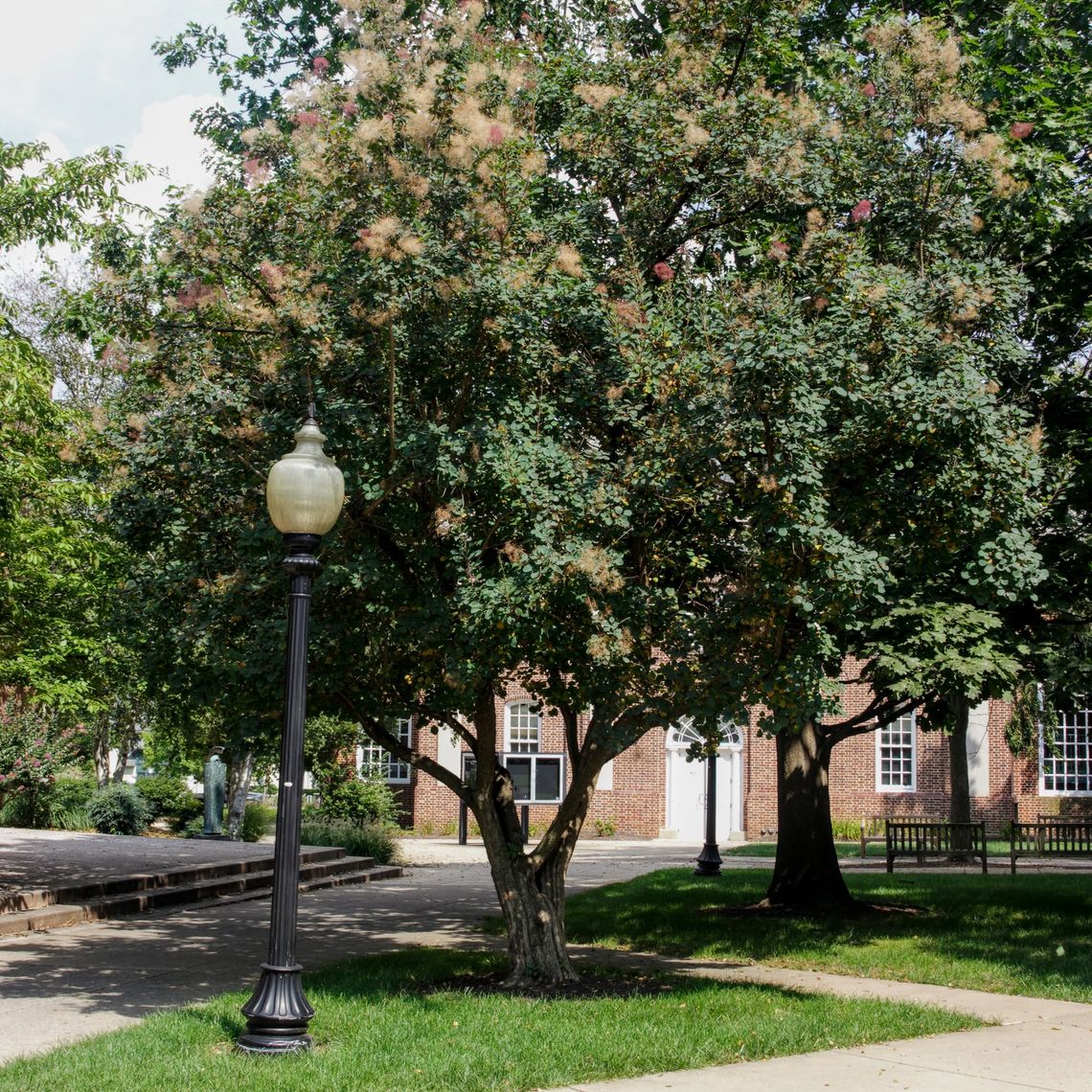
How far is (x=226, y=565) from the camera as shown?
1084 centimetres

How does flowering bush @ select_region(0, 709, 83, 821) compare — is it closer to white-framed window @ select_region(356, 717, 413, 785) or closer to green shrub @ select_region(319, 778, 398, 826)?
green shrub @ select_region(319, 778, 398, 826)

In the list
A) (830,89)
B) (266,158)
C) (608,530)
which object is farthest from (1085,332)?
(266,158)

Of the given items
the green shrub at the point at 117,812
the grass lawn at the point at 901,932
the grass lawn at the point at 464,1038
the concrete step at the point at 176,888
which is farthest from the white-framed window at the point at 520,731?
the grass lawn at the point at 464,1038

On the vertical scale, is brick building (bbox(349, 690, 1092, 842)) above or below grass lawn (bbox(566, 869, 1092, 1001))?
above

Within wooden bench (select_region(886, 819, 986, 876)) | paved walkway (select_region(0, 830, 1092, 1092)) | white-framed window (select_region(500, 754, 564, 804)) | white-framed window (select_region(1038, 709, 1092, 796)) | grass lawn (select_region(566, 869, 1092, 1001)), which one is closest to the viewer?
paved walkway (select_region(0, 830, 1092, 1092))

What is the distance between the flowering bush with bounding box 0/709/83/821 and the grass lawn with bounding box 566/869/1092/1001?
11618mm

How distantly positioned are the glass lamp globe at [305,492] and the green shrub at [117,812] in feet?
71.2

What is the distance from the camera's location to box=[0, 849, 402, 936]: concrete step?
1501cm

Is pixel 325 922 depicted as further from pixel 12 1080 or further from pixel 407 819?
pixel 407 819

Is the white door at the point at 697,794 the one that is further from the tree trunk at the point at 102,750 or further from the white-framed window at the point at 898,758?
the tree trunk at the point at 102,750

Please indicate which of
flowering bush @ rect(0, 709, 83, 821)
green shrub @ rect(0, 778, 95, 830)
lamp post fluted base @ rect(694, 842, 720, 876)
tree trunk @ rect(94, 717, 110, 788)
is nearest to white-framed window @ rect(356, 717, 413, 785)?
tree trunk @ rect(94, 717, 110, 788)

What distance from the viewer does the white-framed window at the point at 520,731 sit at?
114 feet

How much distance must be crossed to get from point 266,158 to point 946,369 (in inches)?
241

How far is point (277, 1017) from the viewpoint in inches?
317
